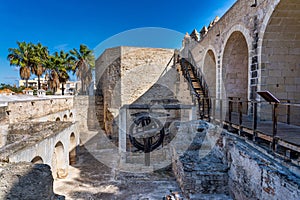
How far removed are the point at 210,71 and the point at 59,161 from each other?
859cm

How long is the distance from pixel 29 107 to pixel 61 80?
13896 millimetres

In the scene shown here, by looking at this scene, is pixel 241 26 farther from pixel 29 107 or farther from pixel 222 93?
pixel 29 107

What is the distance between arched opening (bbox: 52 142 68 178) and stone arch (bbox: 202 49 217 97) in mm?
7746

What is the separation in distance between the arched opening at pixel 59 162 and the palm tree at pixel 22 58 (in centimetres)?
1772

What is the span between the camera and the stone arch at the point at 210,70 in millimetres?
9648

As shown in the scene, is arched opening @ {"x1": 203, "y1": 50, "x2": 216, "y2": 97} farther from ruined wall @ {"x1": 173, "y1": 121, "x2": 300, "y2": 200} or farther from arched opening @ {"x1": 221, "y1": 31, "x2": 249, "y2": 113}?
ruined wall @ {"x1": 173, "y1": 121, "x2": 300, "y2": 200}

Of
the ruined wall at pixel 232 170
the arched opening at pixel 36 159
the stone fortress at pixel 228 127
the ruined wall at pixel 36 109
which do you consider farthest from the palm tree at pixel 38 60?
the ruined wall at pixel 232 170

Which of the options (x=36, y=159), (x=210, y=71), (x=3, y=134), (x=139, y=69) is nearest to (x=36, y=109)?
(x=3, y=134)

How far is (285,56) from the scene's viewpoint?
4.98 m

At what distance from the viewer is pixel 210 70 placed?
9891mm

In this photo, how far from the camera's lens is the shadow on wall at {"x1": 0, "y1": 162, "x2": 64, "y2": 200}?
2.99 metres

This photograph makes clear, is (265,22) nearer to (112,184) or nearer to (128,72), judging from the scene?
(112,184)

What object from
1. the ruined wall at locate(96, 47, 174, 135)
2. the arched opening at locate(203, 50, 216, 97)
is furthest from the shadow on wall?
the ruined wall at locate(96, 47, 174, 135)

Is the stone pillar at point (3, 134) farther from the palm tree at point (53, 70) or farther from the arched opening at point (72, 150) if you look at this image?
the palm tree at point (53, 70)
